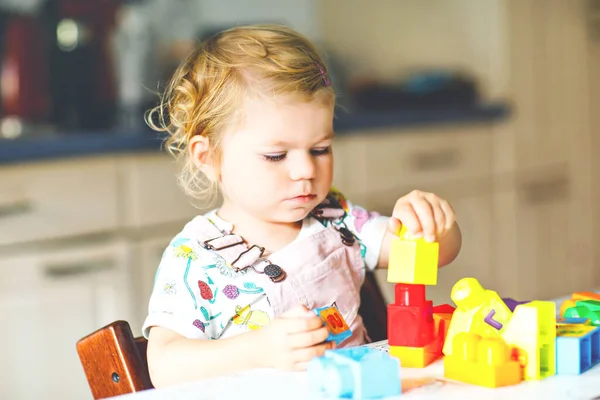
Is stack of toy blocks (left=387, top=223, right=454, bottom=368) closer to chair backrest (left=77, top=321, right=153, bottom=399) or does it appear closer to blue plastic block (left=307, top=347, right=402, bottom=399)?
blue plastic block (left=307, top=347, right=402, bottom=399)

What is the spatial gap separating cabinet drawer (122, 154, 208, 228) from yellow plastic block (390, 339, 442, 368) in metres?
1.43

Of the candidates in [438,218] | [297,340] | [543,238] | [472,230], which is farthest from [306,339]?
[543,238]

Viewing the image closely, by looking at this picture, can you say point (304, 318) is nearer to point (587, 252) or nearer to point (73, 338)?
point (73, 338)

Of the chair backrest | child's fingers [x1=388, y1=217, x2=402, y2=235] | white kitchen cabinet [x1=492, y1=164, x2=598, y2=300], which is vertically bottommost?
white kitchen cabinet [x1=492, y1=164, x2=598, y2=300]

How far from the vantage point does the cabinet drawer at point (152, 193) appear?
2.22 metres

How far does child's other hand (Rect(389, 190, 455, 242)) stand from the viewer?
90 centimetres

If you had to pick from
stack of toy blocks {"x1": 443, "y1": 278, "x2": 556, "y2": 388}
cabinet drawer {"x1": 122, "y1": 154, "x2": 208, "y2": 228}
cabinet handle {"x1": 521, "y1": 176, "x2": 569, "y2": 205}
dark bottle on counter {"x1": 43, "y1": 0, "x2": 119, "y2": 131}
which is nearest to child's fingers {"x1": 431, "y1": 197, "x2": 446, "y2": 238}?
stack of toy blocks {"x1": 443, "y1": 278, "x2": 556, "y2": 388}

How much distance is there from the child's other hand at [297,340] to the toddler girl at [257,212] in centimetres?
13

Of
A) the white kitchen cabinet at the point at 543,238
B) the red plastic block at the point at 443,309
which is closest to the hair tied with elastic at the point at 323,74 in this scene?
the red plastic block at the point at 443,309

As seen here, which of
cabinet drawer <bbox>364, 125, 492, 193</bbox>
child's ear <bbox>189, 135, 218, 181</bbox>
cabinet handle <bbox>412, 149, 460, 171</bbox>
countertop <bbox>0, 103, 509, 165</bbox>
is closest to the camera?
child's ear <bbox>189, 135, 218, 181</bbox>

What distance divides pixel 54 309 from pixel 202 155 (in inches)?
42.0

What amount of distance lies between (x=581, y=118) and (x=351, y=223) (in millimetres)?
2440

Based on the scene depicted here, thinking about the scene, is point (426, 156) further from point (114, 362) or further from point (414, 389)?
point (414, 389)

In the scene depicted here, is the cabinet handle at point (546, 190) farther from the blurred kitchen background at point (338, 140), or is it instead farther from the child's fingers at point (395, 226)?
the child's fingers at point (395, 226)
